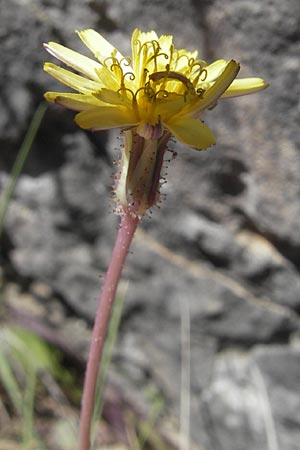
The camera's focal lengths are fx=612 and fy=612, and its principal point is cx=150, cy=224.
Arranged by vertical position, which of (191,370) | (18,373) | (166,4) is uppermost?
(166,4)

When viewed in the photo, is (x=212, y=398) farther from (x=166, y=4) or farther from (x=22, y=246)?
(x=166, y=4)

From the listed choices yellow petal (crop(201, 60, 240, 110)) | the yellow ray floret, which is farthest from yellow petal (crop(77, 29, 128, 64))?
yellow petal (crop(201, 60, 240, 110))

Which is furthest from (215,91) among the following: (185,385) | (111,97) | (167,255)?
(185,385)

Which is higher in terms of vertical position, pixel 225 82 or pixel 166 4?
pixel 166 4

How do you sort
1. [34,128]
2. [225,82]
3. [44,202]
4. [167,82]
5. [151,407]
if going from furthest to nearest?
1. [151,407]
2. [44,202]
3. [34,128]
4. [167,82]
5. [225,82]

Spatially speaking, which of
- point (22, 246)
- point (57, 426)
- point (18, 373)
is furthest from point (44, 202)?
point (57, 426)

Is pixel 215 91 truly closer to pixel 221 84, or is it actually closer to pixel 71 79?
pixel 221 84

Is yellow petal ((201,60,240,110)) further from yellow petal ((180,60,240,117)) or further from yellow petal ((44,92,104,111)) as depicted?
yellow petal ((44,92,104,111))
